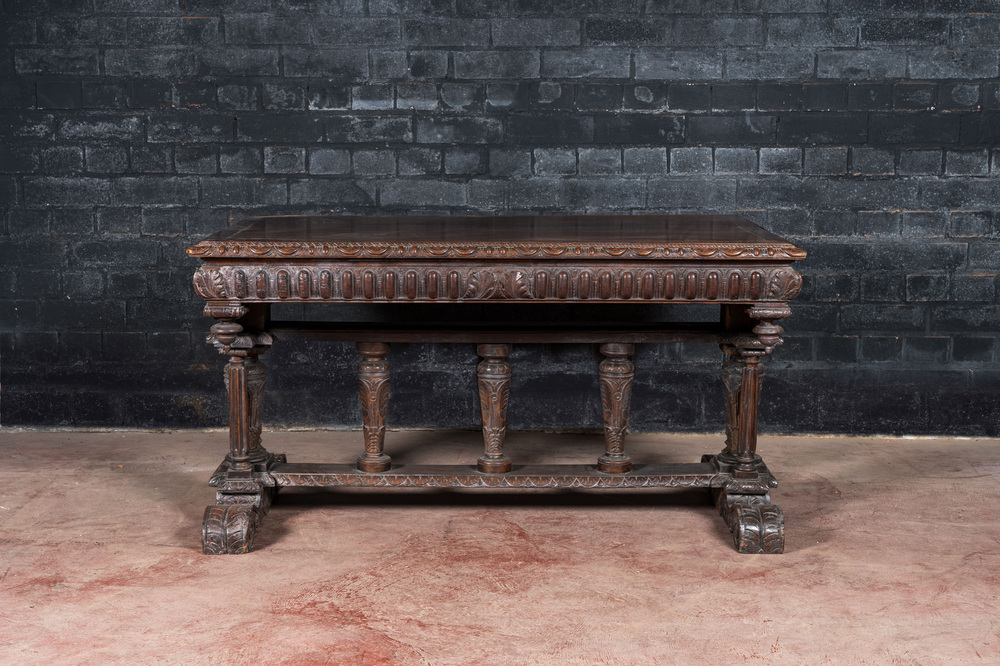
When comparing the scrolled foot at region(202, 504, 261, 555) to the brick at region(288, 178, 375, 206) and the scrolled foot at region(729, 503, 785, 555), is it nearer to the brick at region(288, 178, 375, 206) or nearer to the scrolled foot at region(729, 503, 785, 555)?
the scrolled foot at region(729, 503, 785, 555)

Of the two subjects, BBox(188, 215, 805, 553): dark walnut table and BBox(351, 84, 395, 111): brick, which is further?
BBox(351, 84, 395, 111): brick

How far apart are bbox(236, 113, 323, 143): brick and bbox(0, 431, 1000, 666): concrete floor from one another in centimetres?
135

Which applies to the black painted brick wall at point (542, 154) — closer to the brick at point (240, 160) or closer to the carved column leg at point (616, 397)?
the brick at point (240, 160)

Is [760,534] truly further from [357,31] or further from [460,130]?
[357,31]

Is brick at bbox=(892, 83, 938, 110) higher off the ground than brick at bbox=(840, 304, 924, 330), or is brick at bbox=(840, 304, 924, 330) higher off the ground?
brick at bbox=(892, 83, 938, 110)

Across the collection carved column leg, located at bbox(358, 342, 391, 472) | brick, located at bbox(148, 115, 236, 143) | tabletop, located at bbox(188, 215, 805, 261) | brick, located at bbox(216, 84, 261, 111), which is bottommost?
carved column leg, located at bbox(358, 342, 391, 472)

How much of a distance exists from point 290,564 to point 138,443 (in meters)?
1.65

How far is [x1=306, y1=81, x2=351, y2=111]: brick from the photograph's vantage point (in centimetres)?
450

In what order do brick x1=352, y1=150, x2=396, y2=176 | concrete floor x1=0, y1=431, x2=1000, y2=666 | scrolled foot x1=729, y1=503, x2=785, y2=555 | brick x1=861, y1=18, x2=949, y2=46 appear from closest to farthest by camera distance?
concrete floor x1=0, y1=431, x2=1000, y2=666
scrolled foot x1=729, y1=503, x2=785, y2=555
brick x1=861, y1=18, x2=949, y2=46
brick x1=352, y1=150, x2=396, y2=176

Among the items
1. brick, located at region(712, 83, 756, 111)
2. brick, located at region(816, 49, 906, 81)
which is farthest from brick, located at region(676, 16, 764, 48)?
brick, located at region(816, 49, 906, 81)

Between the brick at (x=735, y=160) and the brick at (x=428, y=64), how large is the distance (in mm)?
1208

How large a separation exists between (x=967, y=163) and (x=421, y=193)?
231cm

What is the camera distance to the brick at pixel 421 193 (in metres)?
4.54

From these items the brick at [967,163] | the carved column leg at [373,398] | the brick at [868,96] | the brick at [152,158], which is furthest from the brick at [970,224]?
the brick at [152,158]
